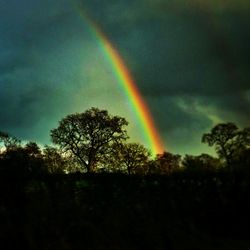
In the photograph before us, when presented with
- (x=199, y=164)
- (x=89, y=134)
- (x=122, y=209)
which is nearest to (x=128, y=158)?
(x=89, y=134)

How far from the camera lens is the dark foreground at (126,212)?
15.4 m

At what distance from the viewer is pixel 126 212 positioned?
17.8m

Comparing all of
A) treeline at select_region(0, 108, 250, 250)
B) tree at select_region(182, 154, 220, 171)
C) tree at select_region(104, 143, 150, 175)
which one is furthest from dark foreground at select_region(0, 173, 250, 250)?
tree at select_region(104, 143, 150, 175)

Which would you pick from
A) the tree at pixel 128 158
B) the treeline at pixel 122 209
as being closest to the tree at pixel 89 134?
the tree at pixel 128 158

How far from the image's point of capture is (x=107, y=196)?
1852 cm

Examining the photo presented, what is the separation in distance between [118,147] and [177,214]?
6885 centimetres

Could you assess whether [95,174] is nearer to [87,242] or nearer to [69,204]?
[69,204]

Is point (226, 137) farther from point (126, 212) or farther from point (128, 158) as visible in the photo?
point (126, 212)

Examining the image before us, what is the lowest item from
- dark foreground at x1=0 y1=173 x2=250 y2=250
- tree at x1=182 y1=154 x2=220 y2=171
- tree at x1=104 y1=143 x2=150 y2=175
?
dark foreground at x1=0 y1=173 x2=250 y2=250

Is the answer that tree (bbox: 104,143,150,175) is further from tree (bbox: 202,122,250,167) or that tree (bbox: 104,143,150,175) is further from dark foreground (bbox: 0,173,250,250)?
dark foreground (bbox: 0,173,250,250)

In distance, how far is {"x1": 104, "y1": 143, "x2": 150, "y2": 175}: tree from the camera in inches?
3415

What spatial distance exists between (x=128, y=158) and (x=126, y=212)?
7697 cm

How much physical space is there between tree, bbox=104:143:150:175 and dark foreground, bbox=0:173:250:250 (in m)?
62.8

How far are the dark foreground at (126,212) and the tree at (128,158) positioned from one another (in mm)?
62781
